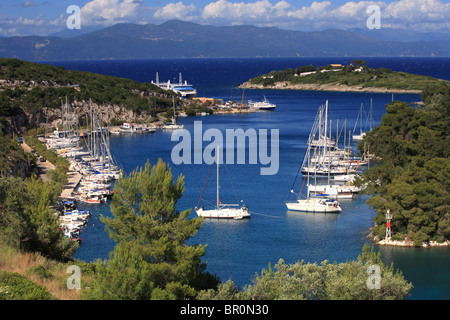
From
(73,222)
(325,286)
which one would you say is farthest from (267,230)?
(325,286)

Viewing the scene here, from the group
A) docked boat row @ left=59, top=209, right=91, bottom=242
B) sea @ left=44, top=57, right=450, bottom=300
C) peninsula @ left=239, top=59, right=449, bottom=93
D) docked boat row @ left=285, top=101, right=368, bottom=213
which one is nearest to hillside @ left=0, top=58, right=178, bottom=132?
sea @ left=44, top=57, right=450, bottom=300

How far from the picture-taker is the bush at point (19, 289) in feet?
32.7

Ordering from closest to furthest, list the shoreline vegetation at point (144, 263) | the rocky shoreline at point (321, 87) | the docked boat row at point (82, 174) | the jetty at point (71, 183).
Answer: the shoreline vegetation at point (144, 263), the docked boat row at point (82, 174), the jetty at point (71, 183), the rocky shoreline at point (321, 87)

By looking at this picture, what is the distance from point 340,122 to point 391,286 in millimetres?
47202

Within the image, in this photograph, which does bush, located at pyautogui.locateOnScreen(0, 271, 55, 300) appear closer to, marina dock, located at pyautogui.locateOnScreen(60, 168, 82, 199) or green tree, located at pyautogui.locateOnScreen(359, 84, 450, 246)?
green tree, located at pyautogui.locateOnScreen(359, 84, 450, 246)

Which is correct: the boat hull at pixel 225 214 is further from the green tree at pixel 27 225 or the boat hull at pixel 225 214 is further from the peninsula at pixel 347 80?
the peninsula at pixel 347 80

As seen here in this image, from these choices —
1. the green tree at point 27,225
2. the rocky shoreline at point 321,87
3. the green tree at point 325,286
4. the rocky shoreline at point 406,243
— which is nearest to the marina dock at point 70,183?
the green tree at point 27,225

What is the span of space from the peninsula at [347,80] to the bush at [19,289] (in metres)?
84.0

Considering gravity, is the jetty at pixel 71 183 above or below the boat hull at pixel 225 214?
above

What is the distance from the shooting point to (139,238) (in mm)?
13891

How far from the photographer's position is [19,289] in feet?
33.6
